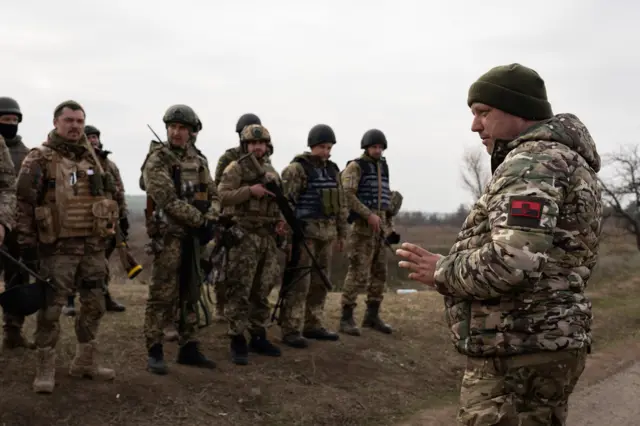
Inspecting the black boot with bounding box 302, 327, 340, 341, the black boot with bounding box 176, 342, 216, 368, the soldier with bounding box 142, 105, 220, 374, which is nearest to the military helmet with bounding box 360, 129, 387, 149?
the black boot with bounding box 302, 327, 340, 341

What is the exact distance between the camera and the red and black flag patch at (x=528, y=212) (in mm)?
2490

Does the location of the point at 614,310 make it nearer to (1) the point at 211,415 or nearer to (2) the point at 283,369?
(2) the point at 283,369

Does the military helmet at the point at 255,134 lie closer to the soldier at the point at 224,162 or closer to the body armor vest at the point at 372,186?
the soldier at the point at 224,162

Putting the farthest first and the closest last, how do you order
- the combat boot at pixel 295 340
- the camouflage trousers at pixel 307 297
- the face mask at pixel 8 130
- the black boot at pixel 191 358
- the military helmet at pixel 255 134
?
the camouflage trousers at pixel 307 297, the combat boot at pixel 295 340, the military helmet at pixel 255 134, the face mask at pixel 8 130, the black boot at pixel 191 358

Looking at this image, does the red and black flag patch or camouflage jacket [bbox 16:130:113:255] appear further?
camouflage jacket [bbox 16:130:113:255]

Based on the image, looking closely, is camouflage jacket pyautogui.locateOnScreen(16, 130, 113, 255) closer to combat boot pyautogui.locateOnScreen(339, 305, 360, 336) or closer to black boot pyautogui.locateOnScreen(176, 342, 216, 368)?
black boot pyautogui.locateOnScreen(176, 342, 216, 368)

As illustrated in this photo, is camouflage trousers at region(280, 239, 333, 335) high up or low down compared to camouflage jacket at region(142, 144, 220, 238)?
down

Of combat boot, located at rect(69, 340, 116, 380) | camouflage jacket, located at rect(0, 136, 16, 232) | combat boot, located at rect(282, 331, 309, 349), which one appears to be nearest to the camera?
camouflage jacket, located at rect(0, 136, 16, 232)

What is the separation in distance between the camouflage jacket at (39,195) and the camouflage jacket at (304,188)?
245 cm

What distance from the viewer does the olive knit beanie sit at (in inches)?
111

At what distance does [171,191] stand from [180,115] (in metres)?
0.71

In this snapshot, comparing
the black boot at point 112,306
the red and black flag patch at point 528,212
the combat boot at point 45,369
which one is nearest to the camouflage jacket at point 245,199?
the combat boot at point 45,369

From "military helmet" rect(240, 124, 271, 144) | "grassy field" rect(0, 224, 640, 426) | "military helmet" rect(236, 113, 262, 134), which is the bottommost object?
"grassy field" rect(0, 224, 640, 426)

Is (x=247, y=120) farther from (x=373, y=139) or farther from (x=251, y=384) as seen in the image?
(x=251, y=384)
